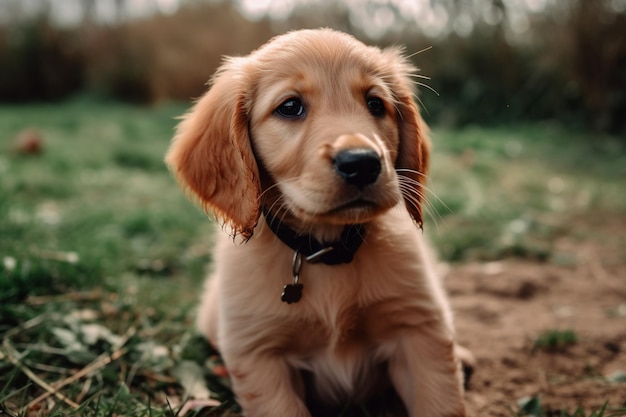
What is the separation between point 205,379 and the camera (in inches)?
92.4

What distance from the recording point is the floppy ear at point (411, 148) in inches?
85.3

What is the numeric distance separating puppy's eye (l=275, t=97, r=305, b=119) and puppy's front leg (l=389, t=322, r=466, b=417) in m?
0.84

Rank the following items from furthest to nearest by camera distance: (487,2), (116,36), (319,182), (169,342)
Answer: (116,36)
(487,2)
(169,342)
(319,182)

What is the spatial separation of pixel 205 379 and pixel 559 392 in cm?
142

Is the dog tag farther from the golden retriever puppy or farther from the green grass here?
the green grass

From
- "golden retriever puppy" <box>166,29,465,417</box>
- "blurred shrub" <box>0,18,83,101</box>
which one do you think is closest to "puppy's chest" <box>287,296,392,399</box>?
"golden retriever puppy" <box>166,29,465,417</box>

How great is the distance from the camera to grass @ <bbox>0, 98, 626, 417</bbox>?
2250 mm

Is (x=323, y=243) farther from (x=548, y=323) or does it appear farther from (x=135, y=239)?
(x=135, y=239)

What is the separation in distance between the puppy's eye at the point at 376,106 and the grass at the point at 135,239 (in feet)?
3.88

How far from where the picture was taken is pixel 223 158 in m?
2.04

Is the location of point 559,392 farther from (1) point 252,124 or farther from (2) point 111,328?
(2) point 111,328

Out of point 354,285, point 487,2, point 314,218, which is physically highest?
point 487,2

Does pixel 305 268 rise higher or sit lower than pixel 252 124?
lower

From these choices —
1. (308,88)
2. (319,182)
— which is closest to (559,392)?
(319,182)
